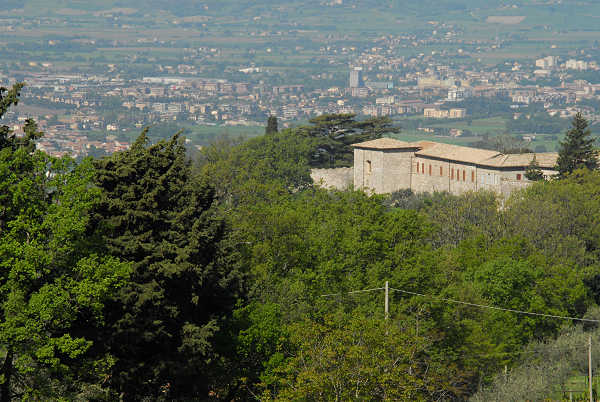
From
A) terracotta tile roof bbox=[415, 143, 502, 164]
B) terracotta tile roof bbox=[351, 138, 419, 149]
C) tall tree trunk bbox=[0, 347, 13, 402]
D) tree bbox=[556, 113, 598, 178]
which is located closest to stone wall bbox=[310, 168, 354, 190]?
terracotta tile roof bbox=[351, 138, 419, 149]

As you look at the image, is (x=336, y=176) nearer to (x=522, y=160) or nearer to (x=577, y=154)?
(x=522, y=160)

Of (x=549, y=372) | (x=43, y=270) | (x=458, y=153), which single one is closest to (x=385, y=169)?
(x=458, y=153)

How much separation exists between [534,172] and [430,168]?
9782 millimetres

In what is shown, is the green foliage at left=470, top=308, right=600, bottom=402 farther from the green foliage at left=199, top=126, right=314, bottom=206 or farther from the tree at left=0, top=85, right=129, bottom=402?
the green foliage at left=199, top=126, right=314, bottom=206

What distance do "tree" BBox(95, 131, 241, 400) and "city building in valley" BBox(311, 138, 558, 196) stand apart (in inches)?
1384


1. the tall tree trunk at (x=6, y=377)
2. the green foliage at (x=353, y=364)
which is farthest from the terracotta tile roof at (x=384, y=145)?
the tall tree trunk at (x=6, y=377)

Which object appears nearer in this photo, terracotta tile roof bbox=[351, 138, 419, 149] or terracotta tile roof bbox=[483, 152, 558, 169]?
terracotta tile roof bbox=[483, 152, 558, 169]

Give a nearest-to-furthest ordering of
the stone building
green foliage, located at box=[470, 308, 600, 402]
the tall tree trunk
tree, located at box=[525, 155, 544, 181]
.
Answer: the tall tree trunk
green foliage, located at box=[470, 308, 600, 402]
tree, located at box=[525, 155, 544, 181]
the stone building

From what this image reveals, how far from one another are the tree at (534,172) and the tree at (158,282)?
33318mm

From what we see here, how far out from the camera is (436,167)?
6094 cm

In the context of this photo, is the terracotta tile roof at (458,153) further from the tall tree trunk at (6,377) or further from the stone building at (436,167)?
the tall tree trunk at (6,377)

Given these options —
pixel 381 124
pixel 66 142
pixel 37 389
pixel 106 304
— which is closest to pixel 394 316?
pixel 106 304

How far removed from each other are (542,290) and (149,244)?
16290 millimetres

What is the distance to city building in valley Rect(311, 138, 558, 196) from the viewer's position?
56.0m
